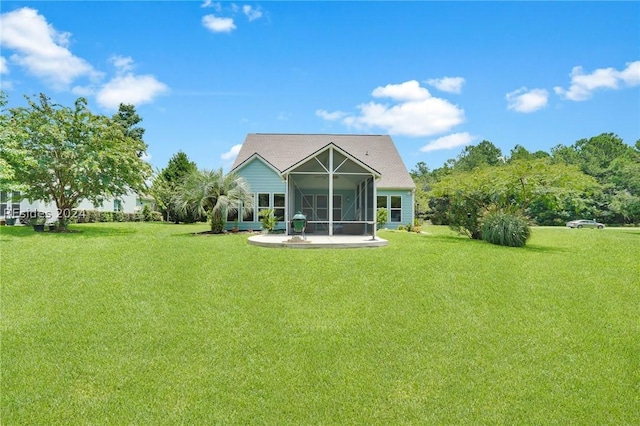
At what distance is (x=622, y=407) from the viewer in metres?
5.09

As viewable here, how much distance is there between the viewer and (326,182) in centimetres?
2134

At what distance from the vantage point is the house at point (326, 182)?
55.1 ft

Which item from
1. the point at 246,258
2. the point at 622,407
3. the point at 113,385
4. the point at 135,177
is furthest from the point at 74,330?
the point at 135,177

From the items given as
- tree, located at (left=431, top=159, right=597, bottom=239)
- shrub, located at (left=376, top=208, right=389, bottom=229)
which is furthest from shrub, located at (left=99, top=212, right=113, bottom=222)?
tree, located at (left=431, top=159, right=597, bottom=239)

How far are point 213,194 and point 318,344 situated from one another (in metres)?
14.6

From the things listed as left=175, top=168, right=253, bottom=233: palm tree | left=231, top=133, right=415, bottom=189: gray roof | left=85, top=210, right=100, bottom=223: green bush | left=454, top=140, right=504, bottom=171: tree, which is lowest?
left=85, top=210, right=100, bottom=223: green bush

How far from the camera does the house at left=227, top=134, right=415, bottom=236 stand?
55.1 feet

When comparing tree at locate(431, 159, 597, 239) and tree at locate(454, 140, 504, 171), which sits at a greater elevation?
tree at locate(454, 140, 504, 171)

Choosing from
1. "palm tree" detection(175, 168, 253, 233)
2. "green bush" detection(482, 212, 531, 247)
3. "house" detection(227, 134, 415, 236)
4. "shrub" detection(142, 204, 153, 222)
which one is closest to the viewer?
"green bush" detection(482, 212, 531, 247)

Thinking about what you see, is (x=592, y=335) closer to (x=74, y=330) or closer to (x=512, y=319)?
(x=512, y=319)

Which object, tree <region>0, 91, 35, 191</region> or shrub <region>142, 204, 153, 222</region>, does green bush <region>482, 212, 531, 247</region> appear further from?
shrub <region>142, 204, 153, 222</region>

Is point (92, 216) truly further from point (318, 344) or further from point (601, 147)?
point (601, 147)

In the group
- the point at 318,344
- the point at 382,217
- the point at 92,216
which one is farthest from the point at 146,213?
the point at 318,344

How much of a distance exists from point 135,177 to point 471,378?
19.8 metres
